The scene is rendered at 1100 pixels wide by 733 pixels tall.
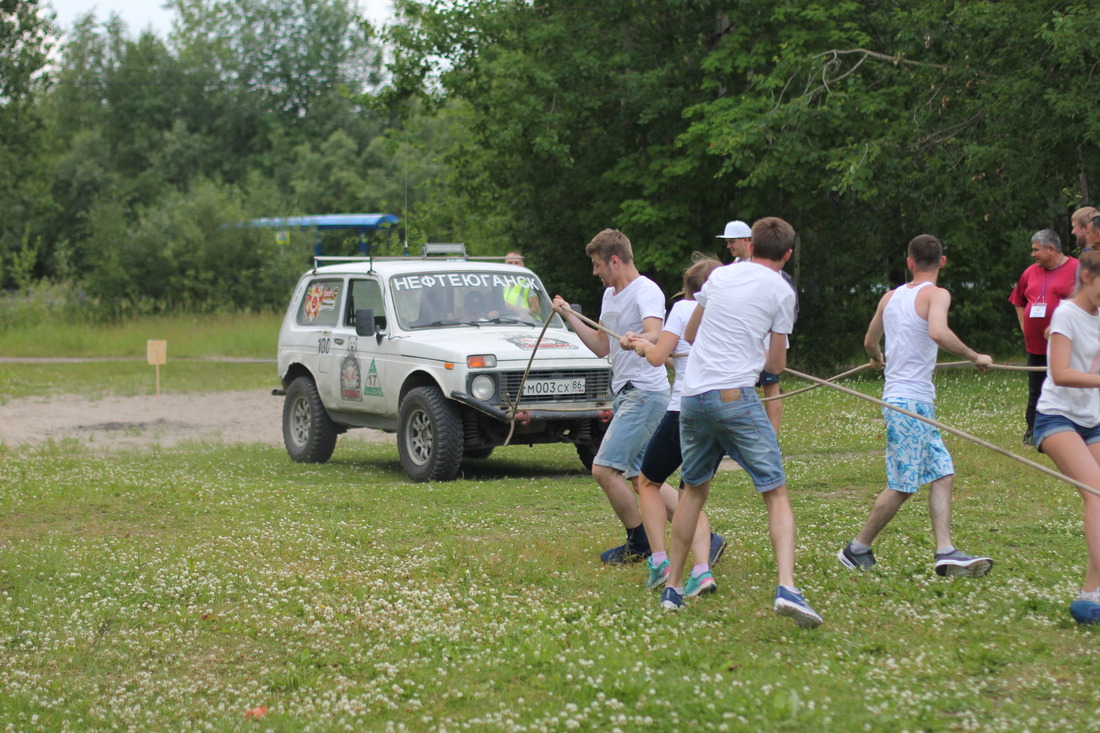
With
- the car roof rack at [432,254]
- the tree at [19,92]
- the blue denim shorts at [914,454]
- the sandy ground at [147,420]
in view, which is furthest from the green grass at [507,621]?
the tree at [19,92]

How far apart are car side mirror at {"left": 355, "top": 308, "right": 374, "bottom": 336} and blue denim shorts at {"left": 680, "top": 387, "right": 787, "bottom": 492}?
6.54m

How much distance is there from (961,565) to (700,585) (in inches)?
54.7

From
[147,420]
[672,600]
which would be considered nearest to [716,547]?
[672,600]

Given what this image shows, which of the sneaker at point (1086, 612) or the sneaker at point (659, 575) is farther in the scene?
the sneaker at point (659, 575)

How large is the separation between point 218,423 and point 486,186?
9899 mm

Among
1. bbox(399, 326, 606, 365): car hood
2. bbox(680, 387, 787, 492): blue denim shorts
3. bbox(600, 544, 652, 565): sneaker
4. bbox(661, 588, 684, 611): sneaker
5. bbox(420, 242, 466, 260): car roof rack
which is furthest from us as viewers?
bbox(420, 242, 466, 260): car roof rack

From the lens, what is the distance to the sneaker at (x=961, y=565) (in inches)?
250

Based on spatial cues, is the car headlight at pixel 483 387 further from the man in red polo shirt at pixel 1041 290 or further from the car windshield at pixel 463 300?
the man in red polo shirt at pixel 1041 290

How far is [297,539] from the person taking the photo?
7.93 m

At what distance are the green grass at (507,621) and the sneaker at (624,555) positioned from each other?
0.28 feet

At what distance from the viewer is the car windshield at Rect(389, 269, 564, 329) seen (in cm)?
1202

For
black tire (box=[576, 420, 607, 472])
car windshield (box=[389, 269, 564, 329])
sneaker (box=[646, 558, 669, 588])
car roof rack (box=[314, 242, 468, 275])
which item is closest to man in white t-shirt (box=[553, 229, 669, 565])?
sneaker (box=[646, 558, 669, 588])

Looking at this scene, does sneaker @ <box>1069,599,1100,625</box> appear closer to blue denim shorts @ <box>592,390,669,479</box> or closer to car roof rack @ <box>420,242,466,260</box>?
blue denim shorts @ <box>592,390,669,479</box>

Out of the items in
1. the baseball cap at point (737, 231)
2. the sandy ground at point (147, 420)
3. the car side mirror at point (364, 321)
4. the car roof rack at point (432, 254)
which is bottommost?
the sandy ground at point (147, 420)
